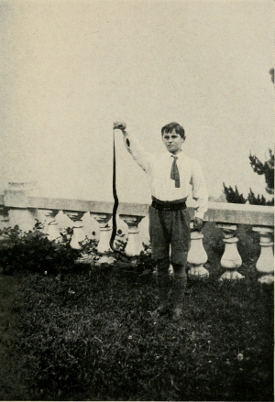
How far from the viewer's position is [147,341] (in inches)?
104

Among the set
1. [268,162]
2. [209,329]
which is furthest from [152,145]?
[209,329]

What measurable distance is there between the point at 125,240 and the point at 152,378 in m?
1.20

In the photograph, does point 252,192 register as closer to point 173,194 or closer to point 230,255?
point 230,255

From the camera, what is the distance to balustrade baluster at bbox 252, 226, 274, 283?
110 inches

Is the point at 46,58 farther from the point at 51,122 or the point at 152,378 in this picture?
the point at 152,378

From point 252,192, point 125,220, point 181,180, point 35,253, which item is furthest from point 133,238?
point 252,192

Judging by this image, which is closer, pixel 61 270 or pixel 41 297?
pixel 41 297

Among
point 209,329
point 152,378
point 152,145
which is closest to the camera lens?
point 152,378

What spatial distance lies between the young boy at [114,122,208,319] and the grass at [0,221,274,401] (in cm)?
21

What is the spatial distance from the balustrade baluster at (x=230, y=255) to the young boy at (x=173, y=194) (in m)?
0.30

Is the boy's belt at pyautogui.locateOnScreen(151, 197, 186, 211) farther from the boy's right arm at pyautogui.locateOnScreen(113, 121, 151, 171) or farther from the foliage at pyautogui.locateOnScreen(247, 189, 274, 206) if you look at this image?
the foliage at pyautogui.locateOnScreen(247, 189, 274, 206)

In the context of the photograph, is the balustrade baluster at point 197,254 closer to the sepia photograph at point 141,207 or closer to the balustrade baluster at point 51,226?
the sepia photograph at point 141,207

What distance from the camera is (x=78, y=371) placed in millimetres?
2562

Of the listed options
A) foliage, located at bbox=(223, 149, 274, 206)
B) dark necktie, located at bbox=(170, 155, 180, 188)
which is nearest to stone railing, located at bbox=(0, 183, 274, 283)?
foliage, located at bbox=(223, 149, 274, 206)
